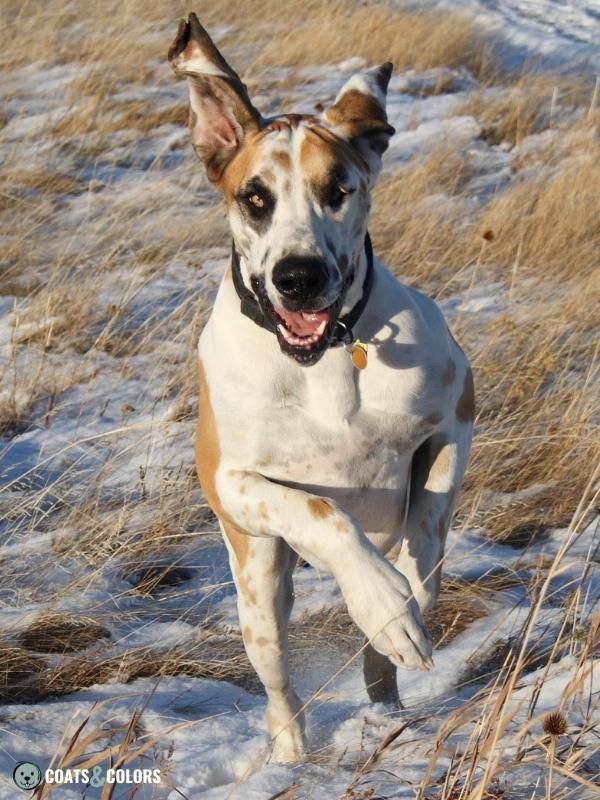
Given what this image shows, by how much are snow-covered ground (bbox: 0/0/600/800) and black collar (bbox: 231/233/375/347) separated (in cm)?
80

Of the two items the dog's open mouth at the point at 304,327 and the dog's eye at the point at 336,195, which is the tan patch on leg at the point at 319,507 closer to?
the dog's open mouth at the point at 304,327

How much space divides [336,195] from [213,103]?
19.8 inches

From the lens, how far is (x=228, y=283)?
11.4 ft

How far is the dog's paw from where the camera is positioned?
2.78 metres

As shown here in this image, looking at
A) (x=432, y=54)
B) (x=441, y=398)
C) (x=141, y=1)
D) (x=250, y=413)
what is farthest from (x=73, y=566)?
(x=141, y=1)

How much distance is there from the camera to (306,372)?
3385 millimetres

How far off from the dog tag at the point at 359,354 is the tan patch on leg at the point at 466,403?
0.36m

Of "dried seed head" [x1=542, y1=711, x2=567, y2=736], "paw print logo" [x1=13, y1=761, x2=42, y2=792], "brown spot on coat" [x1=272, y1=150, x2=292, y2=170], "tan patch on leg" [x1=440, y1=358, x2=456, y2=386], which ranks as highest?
"brown spot on coat" [x1=272, y1=150, x2=292, y2=170]

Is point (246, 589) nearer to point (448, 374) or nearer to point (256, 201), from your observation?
point (448, 374)

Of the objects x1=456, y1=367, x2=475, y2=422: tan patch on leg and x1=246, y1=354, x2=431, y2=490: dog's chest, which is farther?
x1=456, y1=367, x2=475, y2=422: tan patch on leg

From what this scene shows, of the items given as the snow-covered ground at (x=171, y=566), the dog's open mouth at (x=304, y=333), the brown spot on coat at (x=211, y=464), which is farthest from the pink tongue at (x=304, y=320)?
the snow-covered ground at (x=171, y=566)

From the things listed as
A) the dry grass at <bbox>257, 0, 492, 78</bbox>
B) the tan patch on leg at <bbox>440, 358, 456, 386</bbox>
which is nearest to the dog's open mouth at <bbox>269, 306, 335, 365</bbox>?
the tan patch on leg at <bbox>440, 358, 456, 386</bbox>

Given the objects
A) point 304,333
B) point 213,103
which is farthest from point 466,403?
point 213,103

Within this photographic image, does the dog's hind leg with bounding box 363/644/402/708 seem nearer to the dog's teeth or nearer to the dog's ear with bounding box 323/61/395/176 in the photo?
the dog's teeth
